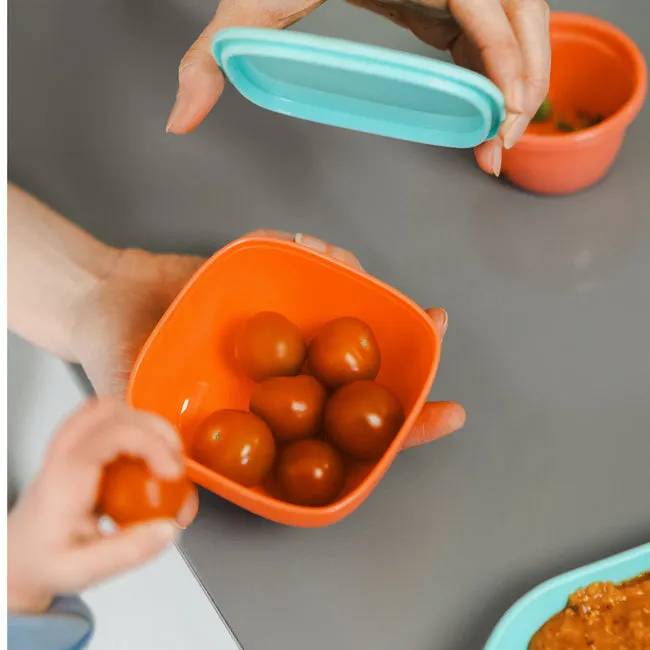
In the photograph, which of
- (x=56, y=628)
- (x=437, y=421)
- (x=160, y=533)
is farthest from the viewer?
(x=437, y=421)

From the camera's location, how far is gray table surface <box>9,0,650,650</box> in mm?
619

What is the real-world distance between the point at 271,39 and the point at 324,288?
231mm

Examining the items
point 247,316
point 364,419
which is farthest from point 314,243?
point 364,419

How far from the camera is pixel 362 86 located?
0.56 meters

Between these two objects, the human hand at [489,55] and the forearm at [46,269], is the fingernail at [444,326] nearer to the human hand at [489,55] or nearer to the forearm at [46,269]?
the human hand at [489,55]

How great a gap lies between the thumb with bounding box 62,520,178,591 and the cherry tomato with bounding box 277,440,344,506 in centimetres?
16

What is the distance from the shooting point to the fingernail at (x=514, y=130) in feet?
2.03

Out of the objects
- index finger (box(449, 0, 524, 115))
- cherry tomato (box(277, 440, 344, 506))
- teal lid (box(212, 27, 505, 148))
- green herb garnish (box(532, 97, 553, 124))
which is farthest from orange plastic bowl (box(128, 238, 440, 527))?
green herb garnish (box(532, 97, 553, 124))

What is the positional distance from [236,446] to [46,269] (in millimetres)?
345

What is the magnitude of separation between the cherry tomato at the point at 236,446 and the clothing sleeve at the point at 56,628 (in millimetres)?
144

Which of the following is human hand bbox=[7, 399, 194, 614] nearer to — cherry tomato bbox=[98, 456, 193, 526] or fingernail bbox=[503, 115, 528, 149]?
cherry tomato bbox=[98, 456, 193, 526]

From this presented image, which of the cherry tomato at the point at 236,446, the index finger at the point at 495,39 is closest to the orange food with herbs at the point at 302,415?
the cherry tomato at the point at 236,446

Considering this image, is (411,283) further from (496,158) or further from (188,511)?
(188,511)

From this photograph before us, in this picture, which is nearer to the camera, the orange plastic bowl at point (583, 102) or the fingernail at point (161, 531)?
the fingernail at point (161, 531)
